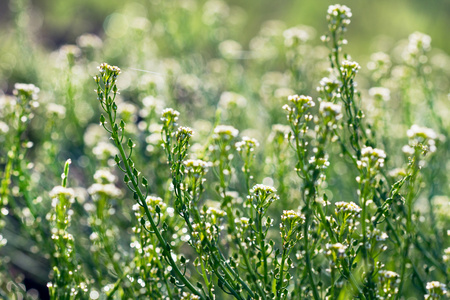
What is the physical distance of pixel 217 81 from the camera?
19.7 feet

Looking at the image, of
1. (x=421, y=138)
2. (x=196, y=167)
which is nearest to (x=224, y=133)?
(x=196, y=167)

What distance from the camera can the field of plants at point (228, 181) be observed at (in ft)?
5.90

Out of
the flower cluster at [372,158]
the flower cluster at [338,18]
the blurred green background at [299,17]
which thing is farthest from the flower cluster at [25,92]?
the blurred green background at [299,17]

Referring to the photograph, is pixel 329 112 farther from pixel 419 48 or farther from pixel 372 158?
pixel 419 48

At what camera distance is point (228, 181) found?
6.51ft

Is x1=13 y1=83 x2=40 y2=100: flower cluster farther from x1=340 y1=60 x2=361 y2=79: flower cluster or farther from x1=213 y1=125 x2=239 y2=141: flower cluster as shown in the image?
x1=340 y1=60 x2=361 y2=79: flower cluster

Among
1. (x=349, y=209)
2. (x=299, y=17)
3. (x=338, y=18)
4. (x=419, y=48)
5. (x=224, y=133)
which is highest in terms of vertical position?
(x=299, y=17)

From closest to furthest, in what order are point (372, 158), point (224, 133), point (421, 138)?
point (372, 158) < point (421, 138) < point (224, 133)

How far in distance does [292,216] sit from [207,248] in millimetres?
363

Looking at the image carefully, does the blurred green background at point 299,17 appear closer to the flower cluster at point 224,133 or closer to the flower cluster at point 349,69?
the flower cluster at point 349,69

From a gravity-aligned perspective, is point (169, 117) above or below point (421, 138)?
above

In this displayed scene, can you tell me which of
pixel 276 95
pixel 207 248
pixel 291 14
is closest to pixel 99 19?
pixel 291 14

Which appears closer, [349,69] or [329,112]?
[329,112]

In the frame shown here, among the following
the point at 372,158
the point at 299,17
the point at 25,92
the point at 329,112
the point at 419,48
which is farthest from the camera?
the point at 299,17
